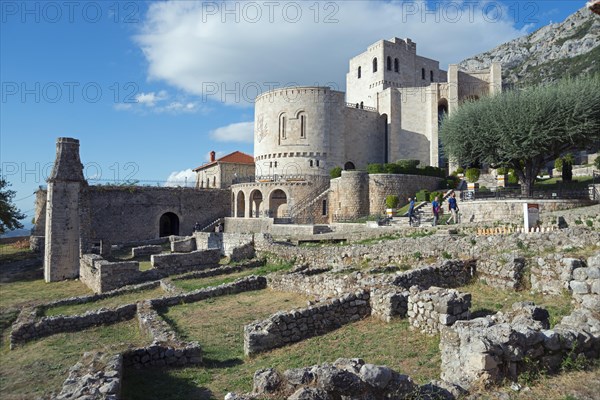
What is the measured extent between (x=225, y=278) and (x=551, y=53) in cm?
11209

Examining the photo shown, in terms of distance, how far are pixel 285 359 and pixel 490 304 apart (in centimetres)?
474

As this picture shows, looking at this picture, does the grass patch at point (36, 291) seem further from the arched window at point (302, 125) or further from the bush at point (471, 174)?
the arched window at point (302, 125)

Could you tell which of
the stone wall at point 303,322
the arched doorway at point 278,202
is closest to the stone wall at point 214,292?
the stone wall at point 303,322

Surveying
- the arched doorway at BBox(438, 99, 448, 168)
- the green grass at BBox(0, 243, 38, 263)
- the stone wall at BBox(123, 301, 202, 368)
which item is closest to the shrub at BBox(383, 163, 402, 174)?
the arched doorway at BBox(438, 99, 448, 168)

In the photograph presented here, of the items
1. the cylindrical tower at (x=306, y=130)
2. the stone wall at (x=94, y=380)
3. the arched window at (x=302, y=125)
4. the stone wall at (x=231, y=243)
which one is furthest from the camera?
the arched window at (x=302, y=125)

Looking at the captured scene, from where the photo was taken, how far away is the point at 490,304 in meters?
9.63

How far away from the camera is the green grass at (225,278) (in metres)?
17.5

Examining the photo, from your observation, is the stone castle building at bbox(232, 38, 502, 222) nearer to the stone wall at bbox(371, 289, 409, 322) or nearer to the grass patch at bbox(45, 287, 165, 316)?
the grass patch at bbox(45, 287, 165, 316)

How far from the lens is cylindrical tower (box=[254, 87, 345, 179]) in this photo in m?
46.8

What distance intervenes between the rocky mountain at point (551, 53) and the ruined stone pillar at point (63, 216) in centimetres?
8118

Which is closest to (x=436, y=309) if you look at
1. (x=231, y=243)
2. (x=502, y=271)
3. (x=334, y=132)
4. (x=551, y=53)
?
(x=502, y=271)

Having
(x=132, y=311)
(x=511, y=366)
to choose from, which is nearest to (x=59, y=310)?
(x=132, y=311)

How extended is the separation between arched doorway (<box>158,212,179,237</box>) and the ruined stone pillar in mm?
20646

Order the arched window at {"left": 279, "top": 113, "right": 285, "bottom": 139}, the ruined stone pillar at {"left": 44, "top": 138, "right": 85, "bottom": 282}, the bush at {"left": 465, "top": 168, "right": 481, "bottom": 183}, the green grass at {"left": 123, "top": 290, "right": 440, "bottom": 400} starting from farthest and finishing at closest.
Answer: the arched window at {"left": 279, "top": 113, "right": 285, "bottom": 139} → the bush at {"left": 465, "top": 168, "right": 481, "bottom": 183} → the ruined stone pillar at {"left": 44, "top": 138, "right": 85, "bottom": 282} → the green grass at {"left": 123, "top": 290, "right": 440, "bottom": 400}
